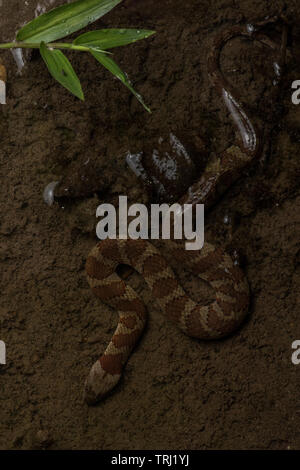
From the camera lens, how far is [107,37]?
277 cm

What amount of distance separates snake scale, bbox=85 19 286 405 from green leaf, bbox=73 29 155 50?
61cm

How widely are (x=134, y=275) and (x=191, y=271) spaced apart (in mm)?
320

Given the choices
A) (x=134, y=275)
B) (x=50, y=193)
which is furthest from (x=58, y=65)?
(x=134, y=275)

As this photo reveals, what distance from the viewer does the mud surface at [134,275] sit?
2904 millimetres

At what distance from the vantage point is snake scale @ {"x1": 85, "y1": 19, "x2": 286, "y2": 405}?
297 cm

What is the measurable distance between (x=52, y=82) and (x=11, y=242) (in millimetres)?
967

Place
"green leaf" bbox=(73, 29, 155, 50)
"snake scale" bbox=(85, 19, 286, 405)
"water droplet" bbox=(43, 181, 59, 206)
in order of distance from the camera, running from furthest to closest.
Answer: "water droplet" bbox=(43, 181, 59, 206) → "snake scale" bbox=(85, 19, 286, 405) → "green leaf" bbox=(73, 29, 155, 50)

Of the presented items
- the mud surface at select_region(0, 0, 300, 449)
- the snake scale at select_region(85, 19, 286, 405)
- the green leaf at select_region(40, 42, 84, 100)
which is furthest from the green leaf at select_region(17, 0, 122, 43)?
the snake scale at select_region(85, 19, 286, 405)

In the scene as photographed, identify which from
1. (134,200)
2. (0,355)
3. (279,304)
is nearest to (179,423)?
(279,304)

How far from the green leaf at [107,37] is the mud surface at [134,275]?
46 centimetres

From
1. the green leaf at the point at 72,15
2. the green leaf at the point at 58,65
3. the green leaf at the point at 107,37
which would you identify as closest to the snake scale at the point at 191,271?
the green leaf at the point at 107,37

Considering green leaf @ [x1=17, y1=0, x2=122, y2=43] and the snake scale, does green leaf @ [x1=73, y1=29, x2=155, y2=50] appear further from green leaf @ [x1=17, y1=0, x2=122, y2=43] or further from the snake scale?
the snake scale

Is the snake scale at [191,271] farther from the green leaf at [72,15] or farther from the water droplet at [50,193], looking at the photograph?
the green leaf at [72,15]

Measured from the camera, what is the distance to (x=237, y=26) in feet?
10.9
